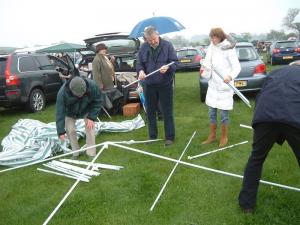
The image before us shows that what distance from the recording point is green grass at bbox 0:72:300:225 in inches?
154

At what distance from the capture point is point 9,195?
4797 millimetres

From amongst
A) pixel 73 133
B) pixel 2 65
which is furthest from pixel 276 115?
pixel 2 65

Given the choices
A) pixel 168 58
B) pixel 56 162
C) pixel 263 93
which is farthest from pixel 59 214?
pixel 168 58

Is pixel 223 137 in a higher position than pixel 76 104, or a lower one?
lower

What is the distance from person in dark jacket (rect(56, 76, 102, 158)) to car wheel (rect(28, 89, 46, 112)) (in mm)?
4930

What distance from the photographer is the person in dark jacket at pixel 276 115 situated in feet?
10.5

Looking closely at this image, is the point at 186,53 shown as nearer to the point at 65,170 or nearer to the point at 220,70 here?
the point at 220,70

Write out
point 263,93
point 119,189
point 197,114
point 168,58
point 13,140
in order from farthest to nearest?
point 197,114, point 13,140, point 168,58, point 119,189, point 263,93

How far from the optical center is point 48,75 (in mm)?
11312

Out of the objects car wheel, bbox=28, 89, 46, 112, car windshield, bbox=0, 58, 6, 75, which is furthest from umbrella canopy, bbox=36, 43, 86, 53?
car windshield, bbox=0, 58, 6, 75

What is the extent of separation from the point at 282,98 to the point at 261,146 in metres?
0.52

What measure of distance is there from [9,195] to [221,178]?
276cm

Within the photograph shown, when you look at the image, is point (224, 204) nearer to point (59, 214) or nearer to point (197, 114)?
point (59, 214)

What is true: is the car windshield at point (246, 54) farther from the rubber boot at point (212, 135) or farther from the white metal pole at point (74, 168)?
the white metal pole at point (74, 168)
